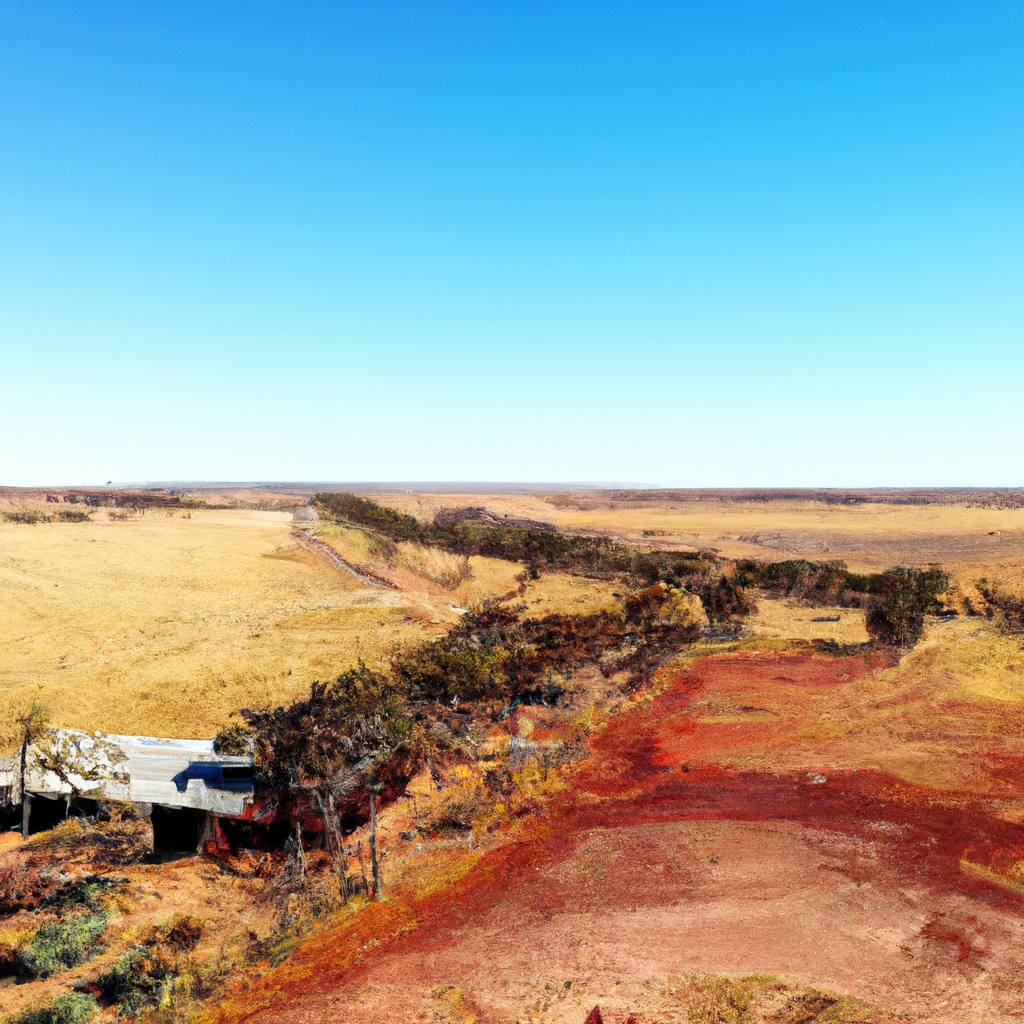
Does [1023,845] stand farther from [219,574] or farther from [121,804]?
[219,574]

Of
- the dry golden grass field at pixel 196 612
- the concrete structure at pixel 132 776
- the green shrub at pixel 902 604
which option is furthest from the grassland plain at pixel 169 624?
the green shrub at pixel 902 604

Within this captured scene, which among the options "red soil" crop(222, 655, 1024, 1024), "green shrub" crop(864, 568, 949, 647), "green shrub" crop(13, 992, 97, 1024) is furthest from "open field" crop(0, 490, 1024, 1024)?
"green shrub" crop(864, 568, 949, 647)

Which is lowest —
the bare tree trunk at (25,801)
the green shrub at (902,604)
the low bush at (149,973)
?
the low bush at (149,973)

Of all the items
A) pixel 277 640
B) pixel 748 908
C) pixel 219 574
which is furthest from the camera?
pixel 219 574

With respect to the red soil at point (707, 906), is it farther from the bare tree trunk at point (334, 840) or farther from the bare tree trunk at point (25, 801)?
the bare tree trunk at point (25, 801)

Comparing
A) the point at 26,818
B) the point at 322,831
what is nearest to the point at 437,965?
the point at 322,831

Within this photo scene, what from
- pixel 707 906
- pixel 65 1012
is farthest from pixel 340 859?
pixel 707 906

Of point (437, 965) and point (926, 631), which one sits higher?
point (926, 631)
